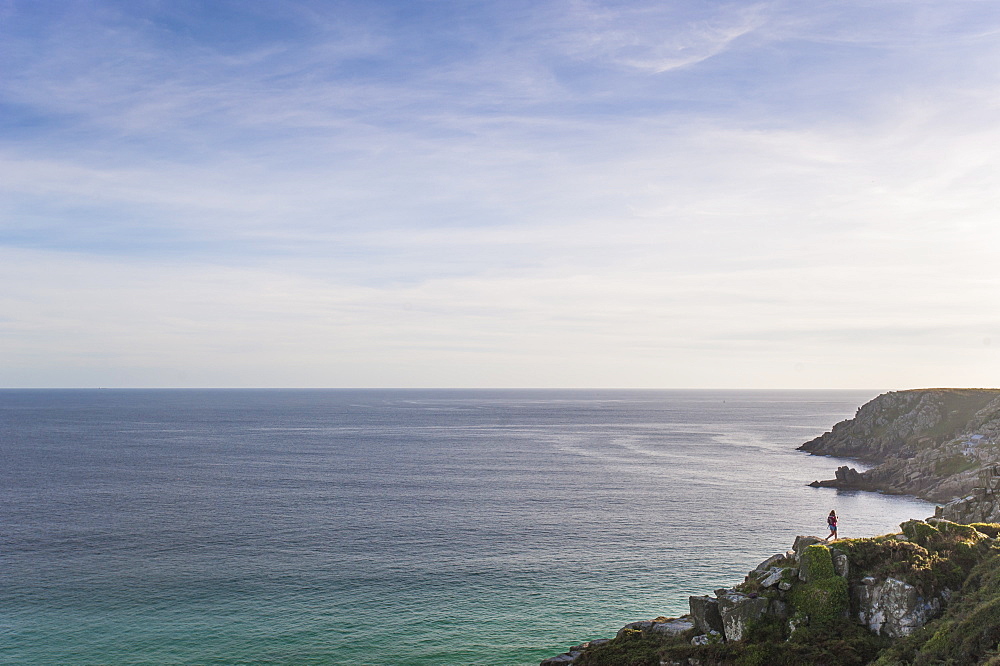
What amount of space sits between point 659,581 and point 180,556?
50001mm

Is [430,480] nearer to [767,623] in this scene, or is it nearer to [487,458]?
[487,458]

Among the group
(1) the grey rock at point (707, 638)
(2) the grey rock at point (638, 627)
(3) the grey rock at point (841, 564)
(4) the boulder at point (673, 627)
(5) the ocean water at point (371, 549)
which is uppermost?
(3) the grey rock at point (841, 564)

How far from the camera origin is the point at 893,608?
35.7 m

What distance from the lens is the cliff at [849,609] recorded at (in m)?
33.7

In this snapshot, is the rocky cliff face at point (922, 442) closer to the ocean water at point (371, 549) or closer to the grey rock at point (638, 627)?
the ocean water at point (371, 549)

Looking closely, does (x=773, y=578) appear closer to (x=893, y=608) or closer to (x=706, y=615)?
(x=706, y=615)

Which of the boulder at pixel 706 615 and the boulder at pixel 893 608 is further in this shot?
the boulder at pixel 706 615

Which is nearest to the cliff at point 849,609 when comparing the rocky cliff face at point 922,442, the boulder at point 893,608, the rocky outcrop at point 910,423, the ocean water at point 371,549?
the boulder at point 893,608

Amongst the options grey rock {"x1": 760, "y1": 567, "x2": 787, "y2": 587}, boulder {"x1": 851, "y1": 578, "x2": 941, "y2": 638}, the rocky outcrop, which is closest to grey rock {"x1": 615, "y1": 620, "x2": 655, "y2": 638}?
grey rock {"x1": 760, "y1": 567, "x2": 787, "y2": 587}

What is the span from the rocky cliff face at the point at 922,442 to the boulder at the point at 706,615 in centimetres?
6173

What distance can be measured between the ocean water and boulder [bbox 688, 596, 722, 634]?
13.8m

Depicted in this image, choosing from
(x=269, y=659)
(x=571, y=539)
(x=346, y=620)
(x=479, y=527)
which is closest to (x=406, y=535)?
(x=479, y=527)

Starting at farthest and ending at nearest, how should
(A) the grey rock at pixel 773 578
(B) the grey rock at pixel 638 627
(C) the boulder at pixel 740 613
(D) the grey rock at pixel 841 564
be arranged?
(B) the grey rock at pixel 638 627 < (A) the grey rock at pixel 773 578 < (D) the grey rock at pixel 841 564 < (C) the boulder at pixel 740 613

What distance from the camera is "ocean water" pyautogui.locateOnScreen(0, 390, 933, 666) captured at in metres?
51.6
